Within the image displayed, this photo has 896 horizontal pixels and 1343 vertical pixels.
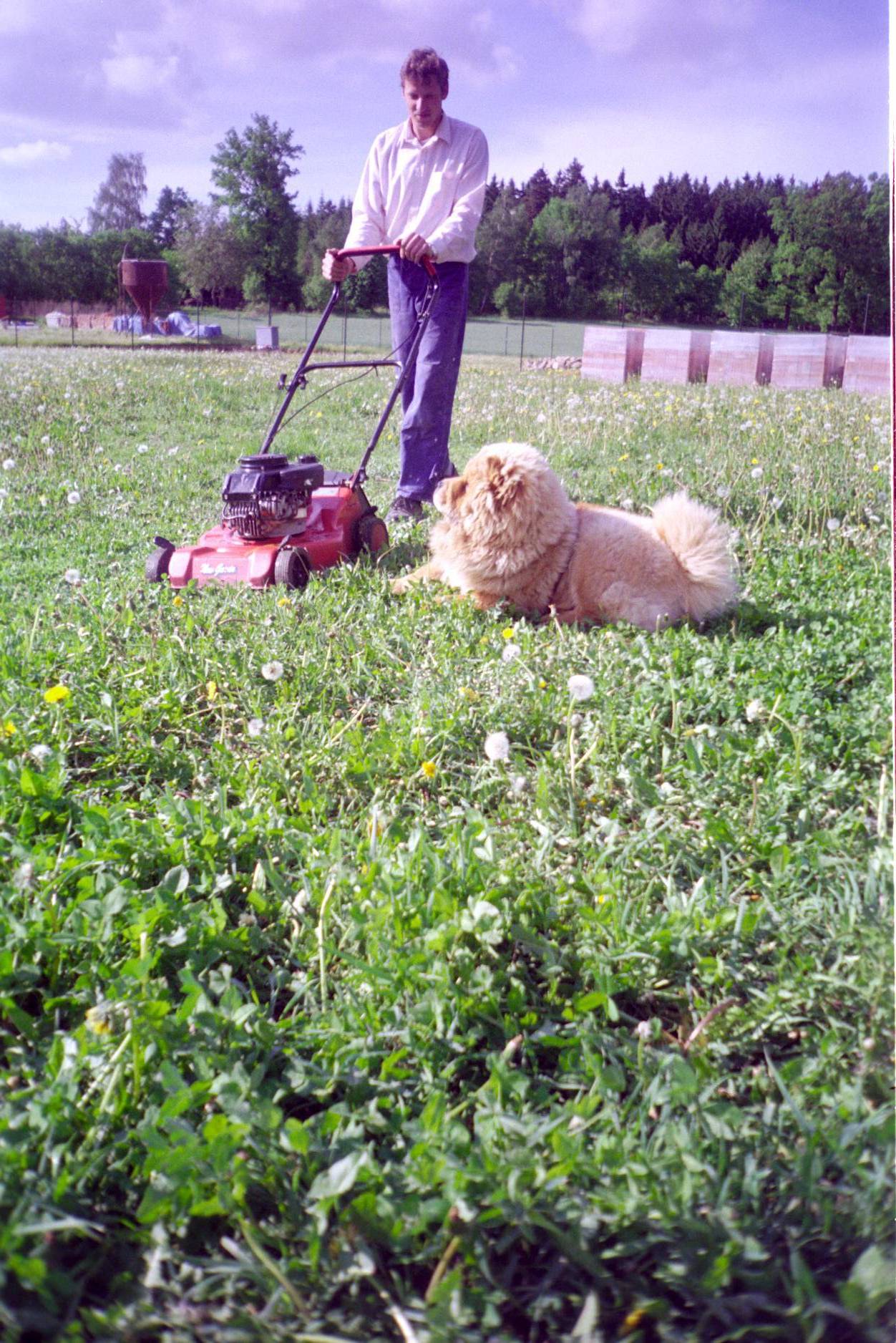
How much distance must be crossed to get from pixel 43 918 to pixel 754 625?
2.70 metres

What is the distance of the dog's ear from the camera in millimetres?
3596

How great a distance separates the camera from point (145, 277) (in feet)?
15.9

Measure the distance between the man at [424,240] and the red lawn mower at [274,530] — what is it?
0.88m

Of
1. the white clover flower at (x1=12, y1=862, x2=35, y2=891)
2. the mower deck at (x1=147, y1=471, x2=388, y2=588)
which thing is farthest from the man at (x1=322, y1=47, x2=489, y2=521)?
the white clover flower at (x1=12, y1=862, x2=35, y2=891)

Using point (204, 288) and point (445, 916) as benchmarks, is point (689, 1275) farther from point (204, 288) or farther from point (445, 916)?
point (204, 288)

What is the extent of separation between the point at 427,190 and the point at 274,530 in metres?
2.36

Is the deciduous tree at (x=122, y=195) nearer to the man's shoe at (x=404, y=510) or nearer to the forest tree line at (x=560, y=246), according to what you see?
the forest tree line at (x=560, y=246)

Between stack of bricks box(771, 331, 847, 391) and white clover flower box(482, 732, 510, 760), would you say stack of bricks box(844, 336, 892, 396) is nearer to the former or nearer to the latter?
stack of bricks box(771, 331, 847, 391)

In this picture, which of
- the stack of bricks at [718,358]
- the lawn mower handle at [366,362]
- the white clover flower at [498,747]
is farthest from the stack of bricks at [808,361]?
the white clover flower at [498,747]

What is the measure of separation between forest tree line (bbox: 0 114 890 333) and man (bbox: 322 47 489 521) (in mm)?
202

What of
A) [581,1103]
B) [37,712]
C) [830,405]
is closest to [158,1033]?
[581,1103]

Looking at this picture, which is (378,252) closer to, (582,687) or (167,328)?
(582,687)

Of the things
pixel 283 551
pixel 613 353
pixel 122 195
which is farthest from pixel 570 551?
pixel 613 353

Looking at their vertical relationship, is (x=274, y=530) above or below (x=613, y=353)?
below
